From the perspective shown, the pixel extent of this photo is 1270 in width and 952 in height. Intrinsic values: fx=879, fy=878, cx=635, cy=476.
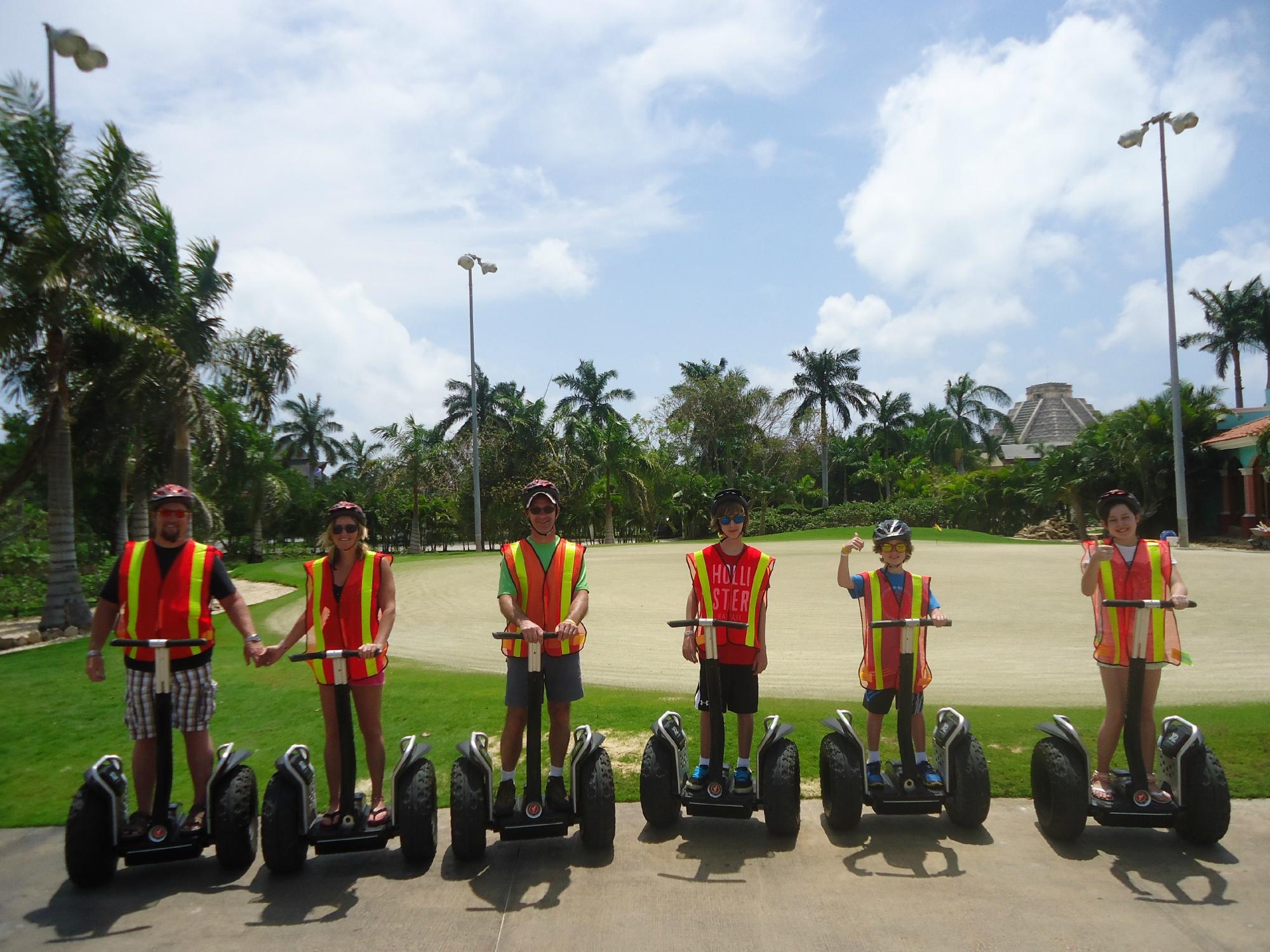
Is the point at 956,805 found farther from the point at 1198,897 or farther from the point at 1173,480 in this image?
the point at 1173,480

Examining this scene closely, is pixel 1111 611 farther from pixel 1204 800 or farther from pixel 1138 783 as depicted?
pixel 1204 800

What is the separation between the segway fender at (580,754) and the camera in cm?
457

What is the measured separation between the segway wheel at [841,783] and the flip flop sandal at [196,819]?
323 cm

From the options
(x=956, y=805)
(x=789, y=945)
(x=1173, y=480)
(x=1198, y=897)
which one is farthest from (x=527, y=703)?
(x=1173, y=480)

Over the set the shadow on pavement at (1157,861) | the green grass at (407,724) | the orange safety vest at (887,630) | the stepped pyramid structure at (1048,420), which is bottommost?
the shadow on pavement at (1157,861)

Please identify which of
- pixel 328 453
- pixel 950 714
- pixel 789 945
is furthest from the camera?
pixel 328 453

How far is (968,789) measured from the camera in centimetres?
465

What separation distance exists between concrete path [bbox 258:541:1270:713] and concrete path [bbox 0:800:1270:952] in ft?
13.0

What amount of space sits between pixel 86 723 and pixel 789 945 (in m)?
6.32

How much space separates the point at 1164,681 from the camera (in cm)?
918

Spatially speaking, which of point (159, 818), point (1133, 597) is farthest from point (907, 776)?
point (159, 818)

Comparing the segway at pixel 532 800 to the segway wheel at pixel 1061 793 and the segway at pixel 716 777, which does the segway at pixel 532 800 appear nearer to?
the segway at pixel 716 777

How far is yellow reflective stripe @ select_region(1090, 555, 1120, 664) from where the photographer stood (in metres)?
4.70

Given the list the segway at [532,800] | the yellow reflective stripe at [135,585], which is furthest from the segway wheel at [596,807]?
the yellow reflective stripe at [135,585]
